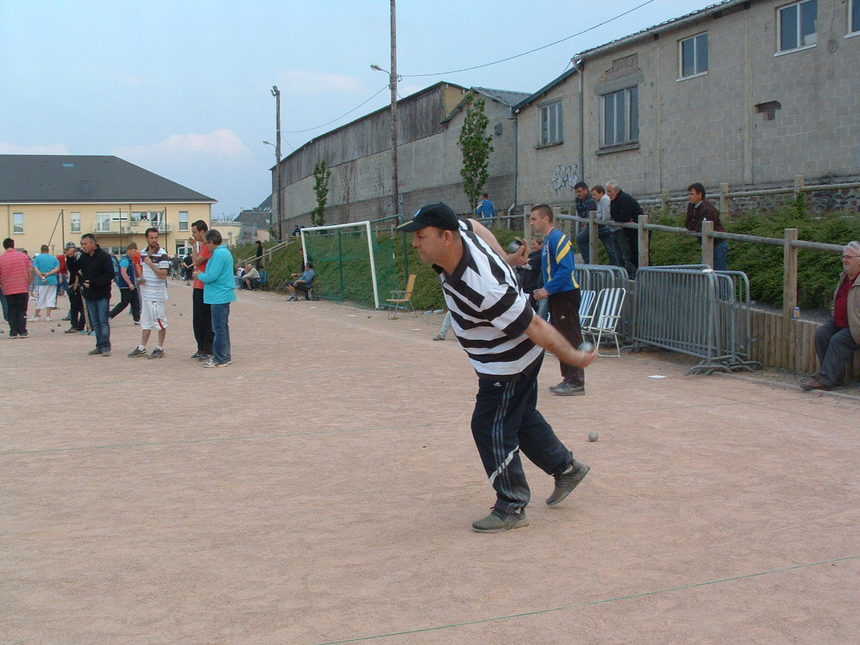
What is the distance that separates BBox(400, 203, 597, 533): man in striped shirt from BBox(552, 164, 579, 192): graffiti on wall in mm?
23238

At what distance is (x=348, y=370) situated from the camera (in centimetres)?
1180

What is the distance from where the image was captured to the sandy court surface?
3.80m

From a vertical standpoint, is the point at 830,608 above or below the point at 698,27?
below

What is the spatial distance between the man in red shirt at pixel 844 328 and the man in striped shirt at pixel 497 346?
17.0 feet

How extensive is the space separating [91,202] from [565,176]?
209 feet

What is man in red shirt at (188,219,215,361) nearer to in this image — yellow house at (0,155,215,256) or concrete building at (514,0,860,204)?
concrete building at (514,0,860,204)

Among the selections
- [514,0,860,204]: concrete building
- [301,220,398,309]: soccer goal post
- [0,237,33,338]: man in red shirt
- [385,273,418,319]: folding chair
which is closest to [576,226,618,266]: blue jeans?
[385,273,418,319]: folding chair

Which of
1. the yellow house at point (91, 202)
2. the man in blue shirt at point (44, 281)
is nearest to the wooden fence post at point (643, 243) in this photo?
the man in blue shirt at point (44, 281)

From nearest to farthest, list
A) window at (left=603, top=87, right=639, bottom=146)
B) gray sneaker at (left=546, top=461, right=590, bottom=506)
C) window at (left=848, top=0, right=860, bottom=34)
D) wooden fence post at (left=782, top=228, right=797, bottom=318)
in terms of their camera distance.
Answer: gray sneaker at (left=546, top=461, right=590, bottom=506) → wooden fence post at (left=782, top=228, right=797, bottom=318) → window at (left=848, top=0, right=860, bottom=34) → window at (left=603, top=87, right=639, bottom=146)

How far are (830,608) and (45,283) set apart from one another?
20644 mm

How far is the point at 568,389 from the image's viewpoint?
9.41 metres

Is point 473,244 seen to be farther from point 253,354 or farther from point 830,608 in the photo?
point 253,354

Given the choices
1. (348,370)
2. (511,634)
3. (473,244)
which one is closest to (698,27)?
(348,370)

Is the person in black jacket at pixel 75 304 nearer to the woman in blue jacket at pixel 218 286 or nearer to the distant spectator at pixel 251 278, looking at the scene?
the woman in blue jacket at pixel 218 286
